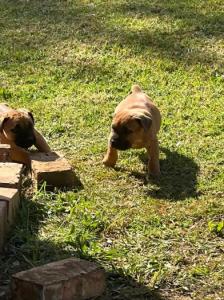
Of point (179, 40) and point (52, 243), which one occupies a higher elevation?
point (179, 40)

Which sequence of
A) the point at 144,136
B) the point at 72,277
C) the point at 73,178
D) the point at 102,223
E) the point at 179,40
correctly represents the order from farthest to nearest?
the point at 179,40 → the point at 144,136 → the point at 73,178 → the point at 102,223 → the point at 72,277

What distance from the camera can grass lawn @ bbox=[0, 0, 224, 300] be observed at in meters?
4.50

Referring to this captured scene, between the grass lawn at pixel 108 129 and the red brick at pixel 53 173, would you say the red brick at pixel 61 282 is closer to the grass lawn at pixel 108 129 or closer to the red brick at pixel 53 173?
the grass lawn at pixel 108 129

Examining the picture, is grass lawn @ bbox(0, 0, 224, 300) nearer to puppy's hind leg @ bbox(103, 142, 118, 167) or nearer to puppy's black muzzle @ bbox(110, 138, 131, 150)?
puppy's hind leg @ bbox(103, 142, 118, 167)

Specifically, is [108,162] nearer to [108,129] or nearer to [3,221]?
[108,129]

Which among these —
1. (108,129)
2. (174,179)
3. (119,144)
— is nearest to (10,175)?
(119,144)

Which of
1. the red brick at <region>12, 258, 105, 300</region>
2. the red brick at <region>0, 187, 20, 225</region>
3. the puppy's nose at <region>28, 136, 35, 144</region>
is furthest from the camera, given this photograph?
the puppy's nose at <region>28, 136, 35, 144</region>

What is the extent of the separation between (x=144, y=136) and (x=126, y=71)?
2.87 m

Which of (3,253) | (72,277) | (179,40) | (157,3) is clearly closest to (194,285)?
(72,277)

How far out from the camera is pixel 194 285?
429 centimetres

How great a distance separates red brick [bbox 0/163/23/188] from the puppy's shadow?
3.57 feet

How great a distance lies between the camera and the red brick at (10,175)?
497 centimetres

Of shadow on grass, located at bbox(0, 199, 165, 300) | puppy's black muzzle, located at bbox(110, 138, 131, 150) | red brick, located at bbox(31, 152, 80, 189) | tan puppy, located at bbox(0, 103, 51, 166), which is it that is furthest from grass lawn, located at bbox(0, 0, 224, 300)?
tan puppy, located at bbox(0, 103, 51, 166)

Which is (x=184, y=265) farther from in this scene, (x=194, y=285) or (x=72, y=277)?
(x=72, y=277)
